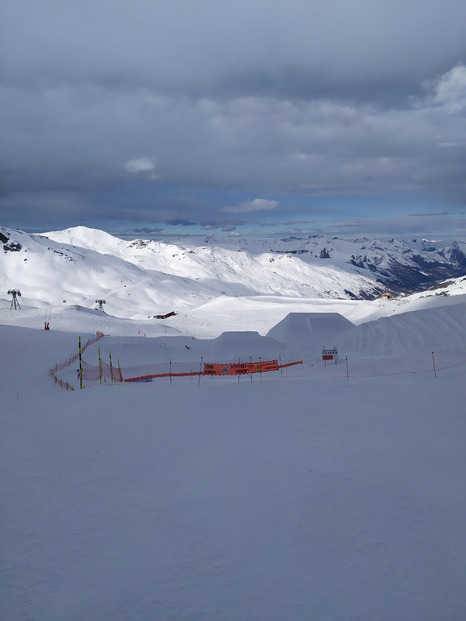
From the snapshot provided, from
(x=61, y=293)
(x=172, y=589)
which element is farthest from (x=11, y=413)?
(x=61, y=293)

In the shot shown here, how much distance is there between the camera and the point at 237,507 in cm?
1039

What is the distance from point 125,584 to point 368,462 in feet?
25.6

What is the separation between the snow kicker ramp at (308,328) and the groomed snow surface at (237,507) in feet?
114

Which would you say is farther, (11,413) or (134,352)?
(134,352)

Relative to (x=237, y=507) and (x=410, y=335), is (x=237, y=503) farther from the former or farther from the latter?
(x=410, y=335)

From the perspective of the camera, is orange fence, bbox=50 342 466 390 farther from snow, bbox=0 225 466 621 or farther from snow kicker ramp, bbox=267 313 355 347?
snow kicker ramp, bbox=267 313 355 347

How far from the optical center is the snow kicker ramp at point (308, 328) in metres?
55.9

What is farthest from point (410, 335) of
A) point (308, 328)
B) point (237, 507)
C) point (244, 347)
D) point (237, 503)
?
point (237, 507)

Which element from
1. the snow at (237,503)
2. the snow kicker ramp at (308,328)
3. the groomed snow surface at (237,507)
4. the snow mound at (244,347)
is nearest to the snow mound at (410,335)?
the snow mound at (244,347)

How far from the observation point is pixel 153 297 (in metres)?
180

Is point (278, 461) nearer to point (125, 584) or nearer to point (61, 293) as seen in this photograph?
point (125, 584)

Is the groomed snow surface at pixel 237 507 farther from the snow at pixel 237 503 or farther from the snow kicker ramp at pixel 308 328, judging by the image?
the snow kicker ramp at pixel 308 328

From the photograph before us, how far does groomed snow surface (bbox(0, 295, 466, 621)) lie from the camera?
755 centimetres

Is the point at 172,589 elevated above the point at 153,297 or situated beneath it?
situated beneath
